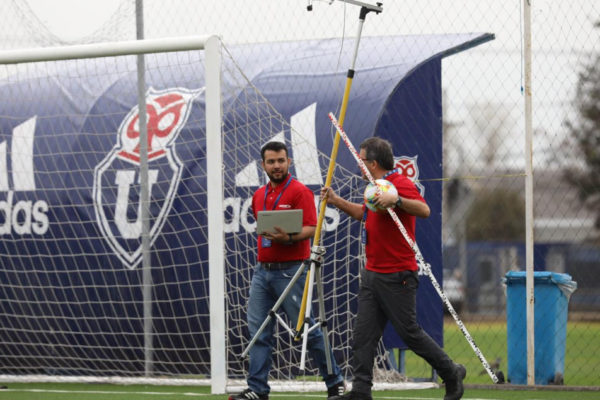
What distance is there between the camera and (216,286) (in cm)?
908

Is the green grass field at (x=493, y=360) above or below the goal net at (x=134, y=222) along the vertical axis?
below

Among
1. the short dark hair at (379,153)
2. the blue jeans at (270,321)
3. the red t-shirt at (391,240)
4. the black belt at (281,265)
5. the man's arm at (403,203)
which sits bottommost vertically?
the blue jeans at (270,321)

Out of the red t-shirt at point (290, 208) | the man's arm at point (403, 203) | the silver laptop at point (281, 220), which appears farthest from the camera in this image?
the red t-shirt at point (290, 208)

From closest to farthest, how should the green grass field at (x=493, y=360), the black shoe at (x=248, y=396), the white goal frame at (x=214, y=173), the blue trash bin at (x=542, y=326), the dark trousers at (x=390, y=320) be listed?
1. the dark trousers at (x=390, y=320)
2. the black shoe at (x=248, y=396)
3. the white goal frame at (x=214, y=173)
4. the blue trash bin at (x=542, y=326)
5. the green grass field at (x=493, y=360)

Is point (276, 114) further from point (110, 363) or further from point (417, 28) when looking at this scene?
point (110, 363)

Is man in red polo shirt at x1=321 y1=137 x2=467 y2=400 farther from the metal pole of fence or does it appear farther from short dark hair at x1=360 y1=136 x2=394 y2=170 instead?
the metal pole of fence

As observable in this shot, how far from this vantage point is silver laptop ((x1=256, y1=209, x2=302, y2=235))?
26.4 ft

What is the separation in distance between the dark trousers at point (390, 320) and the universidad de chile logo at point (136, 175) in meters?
3.59

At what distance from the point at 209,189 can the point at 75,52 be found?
75.7 inches

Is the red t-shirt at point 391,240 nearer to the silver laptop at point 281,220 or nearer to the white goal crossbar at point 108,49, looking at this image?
the silver laptop at point 281,220

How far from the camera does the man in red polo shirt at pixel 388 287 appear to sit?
779cm

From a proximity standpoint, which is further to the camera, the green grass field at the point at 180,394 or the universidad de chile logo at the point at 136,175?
the universidad de chile logo at the point at 136,175

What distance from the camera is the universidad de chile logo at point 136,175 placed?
1102 cm

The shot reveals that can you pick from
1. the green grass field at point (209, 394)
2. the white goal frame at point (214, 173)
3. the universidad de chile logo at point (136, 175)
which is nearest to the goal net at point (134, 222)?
the universidad de chile logo at point (136, 175)
